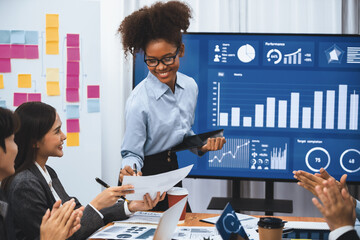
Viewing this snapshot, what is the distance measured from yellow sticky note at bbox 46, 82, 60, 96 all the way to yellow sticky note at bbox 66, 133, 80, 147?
331 mm

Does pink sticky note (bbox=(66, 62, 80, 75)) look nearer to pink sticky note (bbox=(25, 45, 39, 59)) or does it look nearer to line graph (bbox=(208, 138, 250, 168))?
pink sticky note (bbox=(25, 45, 39, 59))

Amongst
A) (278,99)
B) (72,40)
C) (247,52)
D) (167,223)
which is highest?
(72,40)

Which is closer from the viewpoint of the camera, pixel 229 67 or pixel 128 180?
pixel 128 180

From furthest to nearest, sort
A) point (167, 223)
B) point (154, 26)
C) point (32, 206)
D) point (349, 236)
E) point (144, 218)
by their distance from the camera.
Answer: point (154, 26), point (144, 218), point (32, 206), point (167, 223), point (349, 236)

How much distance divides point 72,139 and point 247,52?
1.48 meters

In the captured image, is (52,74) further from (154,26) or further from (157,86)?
(154,26)

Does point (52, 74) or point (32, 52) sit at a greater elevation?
point (32, 52)

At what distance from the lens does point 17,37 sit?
3260 mm

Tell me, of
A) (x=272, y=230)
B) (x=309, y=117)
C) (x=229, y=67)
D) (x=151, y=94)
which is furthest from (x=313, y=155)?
(x=272, y=230)

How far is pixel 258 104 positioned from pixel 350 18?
114 cm

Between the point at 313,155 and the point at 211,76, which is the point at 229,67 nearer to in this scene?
the point at 211,76

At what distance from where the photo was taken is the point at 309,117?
2.95m

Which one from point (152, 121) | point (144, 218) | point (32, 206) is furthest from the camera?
point (152, 121)

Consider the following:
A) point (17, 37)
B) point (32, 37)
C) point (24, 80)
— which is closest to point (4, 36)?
point (17, 37)
